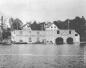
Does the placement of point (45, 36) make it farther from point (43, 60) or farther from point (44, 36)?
point (43, 60)

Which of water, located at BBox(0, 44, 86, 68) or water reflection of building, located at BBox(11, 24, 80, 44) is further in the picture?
water reflection of building, located at BBox(11, 24, 80, 44)

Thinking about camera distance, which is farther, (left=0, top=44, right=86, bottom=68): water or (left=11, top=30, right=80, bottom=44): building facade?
(left=11, top=30, right=80, bottom=44): building facade

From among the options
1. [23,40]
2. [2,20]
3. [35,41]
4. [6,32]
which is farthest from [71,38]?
[2,20]

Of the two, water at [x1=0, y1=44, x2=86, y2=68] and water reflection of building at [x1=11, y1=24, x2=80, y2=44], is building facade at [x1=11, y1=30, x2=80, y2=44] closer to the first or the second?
water reflection of building at [x1=11, y1=24, x2=80, y2=44]

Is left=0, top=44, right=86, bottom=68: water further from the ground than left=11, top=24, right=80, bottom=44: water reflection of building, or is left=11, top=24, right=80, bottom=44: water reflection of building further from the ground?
left=11, top=24, right=80, bottom=44: water reflection of building

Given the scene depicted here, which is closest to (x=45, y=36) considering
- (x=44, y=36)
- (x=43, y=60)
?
(x=44, y=36)

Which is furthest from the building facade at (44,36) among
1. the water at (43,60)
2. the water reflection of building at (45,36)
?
the water at (43,60)

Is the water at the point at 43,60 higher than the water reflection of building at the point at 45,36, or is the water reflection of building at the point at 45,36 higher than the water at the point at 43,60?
the water reflection of building at the point at 45,36

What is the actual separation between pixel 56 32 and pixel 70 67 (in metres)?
72.6

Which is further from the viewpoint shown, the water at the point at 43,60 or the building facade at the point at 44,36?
the building facade at the point at 44,36

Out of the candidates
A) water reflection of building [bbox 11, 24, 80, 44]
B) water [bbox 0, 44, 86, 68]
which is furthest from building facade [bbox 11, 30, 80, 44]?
water [bbox 0, 44, 86, 68]

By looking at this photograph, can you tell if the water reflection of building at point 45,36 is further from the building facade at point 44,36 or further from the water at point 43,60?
the water at point 43,60

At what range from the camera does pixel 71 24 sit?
121312 millimetres

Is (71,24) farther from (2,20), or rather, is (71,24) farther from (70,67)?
(70,67)
